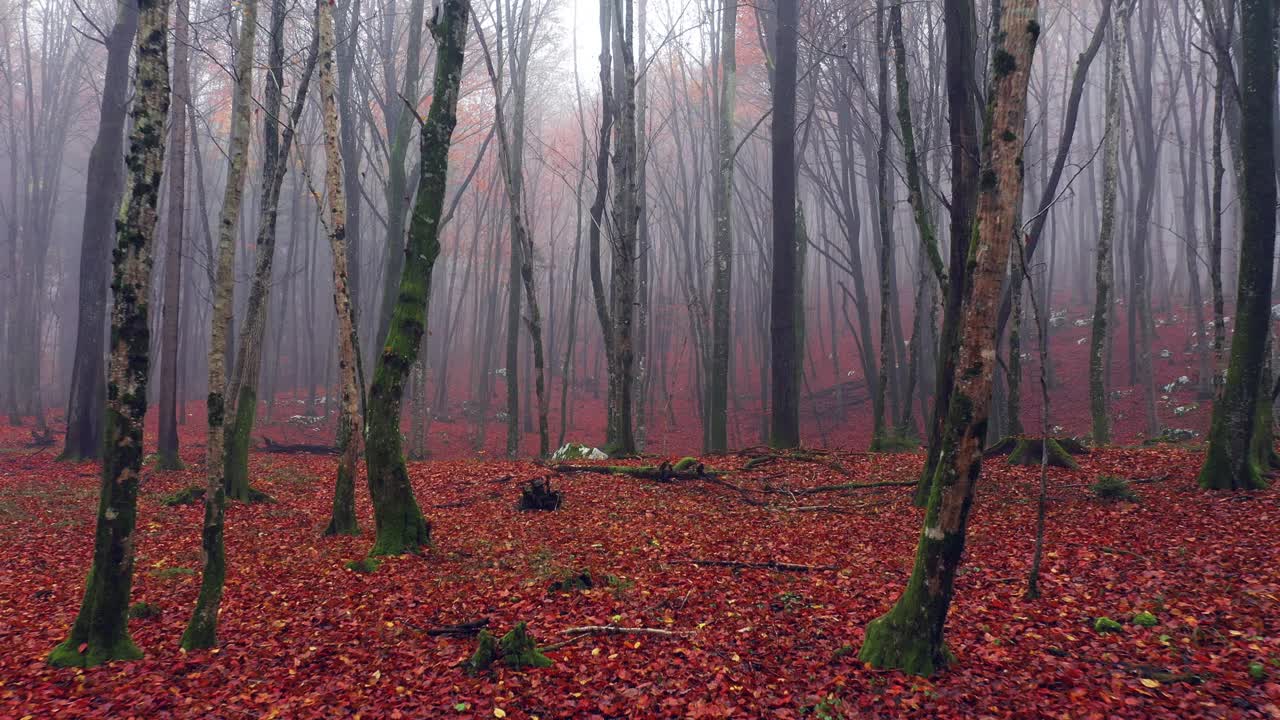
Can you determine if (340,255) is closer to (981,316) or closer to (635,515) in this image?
Answer: (635,515)

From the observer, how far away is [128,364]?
3943 millimetres

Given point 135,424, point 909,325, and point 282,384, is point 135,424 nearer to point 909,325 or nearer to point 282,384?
point 909,325

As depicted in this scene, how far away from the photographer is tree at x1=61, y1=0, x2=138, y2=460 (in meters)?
12.6

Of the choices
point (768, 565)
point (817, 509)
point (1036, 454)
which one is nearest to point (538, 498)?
point (817, 509)

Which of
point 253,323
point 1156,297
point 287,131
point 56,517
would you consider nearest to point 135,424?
point 287,131

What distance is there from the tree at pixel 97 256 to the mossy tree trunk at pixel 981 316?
14706mm

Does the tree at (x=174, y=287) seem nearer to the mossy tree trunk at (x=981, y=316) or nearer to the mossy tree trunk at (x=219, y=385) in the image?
the mossy tree trunk at (x=219, y=385)

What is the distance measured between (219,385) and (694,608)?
462 cm

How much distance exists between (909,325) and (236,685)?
2970 centimetres

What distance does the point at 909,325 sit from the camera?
29.8 meters

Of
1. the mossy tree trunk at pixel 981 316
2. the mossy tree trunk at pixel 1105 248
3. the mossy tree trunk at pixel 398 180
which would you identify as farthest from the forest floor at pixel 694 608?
the mossy tree trunk at pixel 398 180

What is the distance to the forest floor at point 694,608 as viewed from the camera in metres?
3.72

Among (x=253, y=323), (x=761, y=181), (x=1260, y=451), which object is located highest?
(x=761, y=181)

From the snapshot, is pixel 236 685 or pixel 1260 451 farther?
pixel 1260 451
